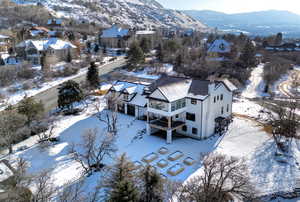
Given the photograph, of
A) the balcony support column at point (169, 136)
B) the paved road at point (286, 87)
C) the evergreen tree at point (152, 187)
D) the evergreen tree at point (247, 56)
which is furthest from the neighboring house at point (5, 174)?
the evergreen tree at point (247, 56)

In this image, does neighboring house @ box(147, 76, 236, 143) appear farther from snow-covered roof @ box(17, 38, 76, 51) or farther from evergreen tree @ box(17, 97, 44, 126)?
snow-covered roof @ box(17, 38, 76, 51)

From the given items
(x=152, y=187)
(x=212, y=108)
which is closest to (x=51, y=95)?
(x=212, y=108)

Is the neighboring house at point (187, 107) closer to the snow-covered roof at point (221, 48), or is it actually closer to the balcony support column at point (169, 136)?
the balcony support column at point (169, 136)

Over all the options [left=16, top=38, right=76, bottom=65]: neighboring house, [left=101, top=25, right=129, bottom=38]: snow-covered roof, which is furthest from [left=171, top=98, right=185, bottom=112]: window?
[left=101, top=25, right=129, bottom=38]: snow-covered roof

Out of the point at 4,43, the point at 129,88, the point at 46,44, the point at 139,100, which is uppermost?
the point at 4,43

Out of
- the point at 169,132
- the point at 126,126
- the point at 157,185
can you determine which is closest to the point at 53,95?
the point at 126,126

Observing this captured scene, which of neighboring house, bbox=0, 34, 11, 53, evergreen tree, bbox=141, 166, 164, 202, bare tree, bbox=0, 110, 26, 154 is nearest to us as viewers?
evergreen tree, bbox=141, 166, 164, 202

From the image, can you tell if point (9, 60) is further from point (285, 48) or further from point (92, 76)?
point (285, 48)
